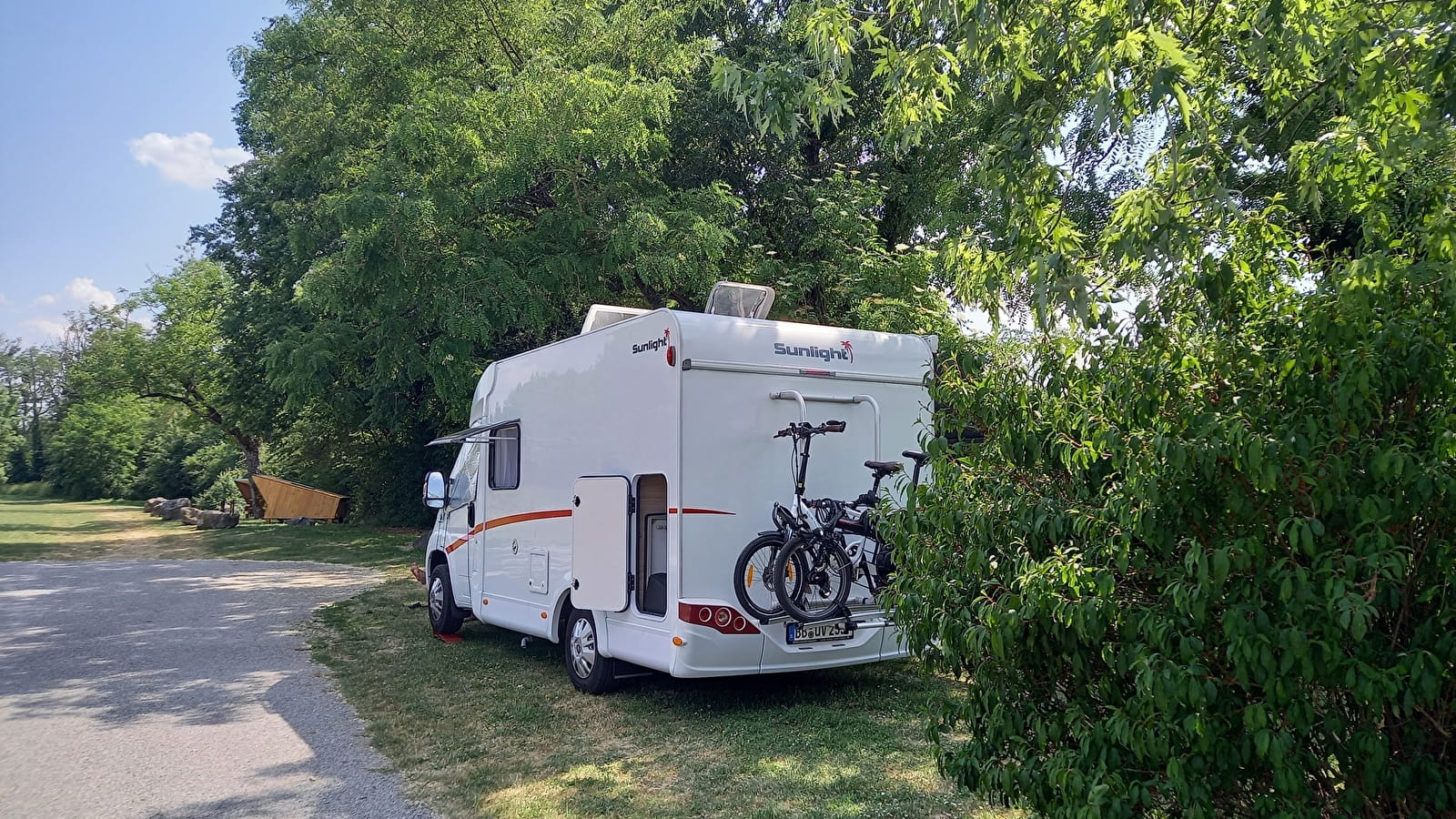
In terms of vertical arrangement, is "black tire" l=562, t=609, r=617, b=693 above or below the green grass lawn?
above

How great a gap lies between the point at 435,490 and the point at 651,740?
4.80 metres

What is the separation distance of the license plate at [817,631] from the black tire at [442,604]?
16.4ft

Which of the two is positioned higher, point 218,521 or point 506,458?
point 506,458

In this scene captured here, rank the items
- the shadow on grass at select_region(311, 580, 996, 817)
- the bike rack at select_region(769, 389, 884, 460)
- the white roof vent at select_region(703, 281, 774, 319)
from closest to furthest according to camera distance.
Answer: the shadow on grass at select_region(311, 580, 996, 817) < the bike rack at select_region(769, 389, 884, 460) < the white roof vent at select_region(703, 281, 774, 319)

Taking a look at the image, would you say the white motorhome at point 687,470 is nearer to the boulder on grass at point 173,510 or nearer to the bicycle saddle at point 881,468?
the bicycle saddle at point 881,468

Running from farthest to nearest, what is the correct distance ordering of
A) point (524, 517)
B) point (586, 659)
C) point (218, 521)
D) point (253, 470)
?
point (253, 470) < point (218, 521) < point (524, 517) < point (586, 659)

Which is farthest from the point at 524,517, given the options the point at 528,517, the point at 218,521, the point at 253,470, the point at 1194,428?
the point at 253,470

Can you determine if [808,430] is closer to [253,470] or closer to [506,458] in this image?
[506,458]

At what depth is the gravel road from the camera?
18.9ft

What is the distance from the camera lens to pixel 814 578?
6891 mm

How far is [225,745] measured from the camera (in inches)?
271

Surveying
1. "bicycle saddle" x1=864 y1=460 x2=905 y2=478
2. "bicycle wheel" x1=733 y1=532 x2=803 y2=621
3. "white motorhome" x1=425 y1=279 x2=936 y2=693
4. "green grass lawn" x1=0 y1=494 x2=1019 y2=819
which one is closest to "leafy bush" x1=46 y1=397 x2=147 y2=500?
"green grass lawn" x1=0 y1=494 x2=1019 y2=819

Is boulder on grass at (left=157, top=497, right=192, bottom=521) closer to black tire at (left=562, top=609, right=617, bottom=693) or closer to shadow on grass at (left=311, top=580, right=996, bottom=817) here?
shadow on grass at (left=311, top=580, right=996, bottom=817)

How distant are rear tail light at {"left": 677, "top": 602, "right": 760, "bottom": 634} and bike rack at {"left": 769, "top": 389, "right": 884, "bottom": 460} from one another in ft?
4.66
